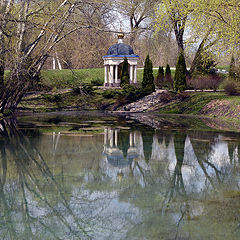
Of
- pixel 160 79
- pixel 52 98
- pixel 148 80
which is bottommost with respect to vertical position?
pixel 52 98

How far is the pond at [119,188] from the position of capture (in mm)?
5652

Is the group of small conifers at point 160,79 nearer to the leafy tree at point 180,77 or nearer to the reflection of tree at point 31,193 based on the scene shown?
the leafy tree at point 180,77

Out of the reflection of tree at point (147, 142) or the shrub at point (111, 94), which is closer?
the reflection of tree at point (147, 142)

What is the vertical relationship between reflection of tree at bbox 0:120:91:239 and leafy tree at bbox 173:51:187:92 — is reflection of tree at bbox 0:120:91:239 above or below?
below

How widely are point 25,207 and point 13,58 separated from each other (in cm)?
1205

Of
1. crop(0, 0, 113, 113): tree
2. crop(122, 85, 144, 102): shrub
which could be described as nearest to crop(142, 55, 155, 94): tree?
crop(122, 85, 144, 102): shrub

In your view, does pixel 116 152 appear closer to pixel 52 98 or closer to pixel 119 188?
pixel 119 188

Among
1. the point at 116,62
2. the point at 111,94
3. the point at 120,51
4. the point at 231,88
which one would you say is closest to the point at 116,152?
the point at 231,88

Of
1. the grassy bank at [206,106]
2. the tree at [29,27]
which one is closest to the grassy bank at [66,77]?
the grassy bank at [206,106]

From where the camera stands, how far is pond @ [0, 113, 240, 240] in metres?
5.65

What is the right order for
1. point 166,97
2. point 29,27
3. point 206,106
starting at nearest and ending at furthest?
point 29,27 → point 206,106 → point 166,97

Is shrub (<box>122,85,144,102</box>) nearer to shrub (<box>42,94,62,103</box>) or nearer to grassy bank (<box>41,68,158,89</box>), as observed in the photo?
grassy bank (<box>41,68,158,89</box>)

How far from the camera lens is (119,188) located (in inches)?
299

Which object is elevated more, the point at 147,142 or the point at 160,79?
the point at 160,79
